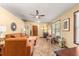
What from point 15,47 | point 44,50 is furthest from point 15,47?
point 44,50

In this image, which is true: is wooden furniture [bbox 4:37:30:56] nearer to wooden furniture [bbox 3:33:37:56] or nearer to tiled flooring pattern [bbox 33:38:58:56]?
wooden furniture [bbox 3:33:37:56]

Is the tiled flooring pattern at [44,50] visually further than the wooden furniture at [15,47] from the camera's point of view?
Yes

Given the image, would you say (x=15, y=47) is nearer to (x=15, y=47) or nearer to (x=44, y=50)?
(x=15, y=47)

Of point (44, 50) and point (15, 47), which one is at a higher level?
point (15, 47)

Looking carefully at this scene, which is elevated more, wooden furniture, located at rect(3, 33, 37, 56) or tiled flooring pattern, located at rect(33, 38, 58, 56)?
wooden furniture, located at rect(3, 33, 37, 56)

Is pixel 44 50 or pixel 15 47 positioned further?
pixel 44 50

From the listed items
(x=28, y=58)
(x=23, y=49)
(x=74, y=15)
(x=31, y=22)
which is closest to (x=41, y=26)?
(x=31, y=22)

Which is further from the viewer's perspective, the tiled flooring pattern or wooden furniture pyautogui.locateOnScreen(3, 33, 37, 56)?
the tiled flooring pattern

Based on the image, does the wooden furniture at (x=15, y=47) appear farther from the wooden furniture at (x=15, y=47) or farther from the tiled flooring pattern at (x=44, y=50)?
the tiled flooring pattern at (x=44, y=50)

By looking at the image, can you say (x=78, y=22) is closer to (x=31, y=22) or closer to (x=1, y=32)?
(x=1, y=32)

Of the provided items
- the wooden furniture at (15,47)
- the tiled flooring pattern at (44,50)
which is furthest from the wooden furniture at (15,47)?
the tiled flooring pattern at (44,50)

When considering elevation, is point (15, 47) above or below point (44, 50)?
above

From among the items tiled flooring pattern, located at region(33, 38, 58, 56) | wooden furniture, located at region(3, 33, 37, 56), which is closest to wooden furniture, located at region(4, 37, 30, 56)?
wooden furniture, located at region(3, 33, 37, 56)

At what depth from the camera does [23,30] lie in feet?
33.3
